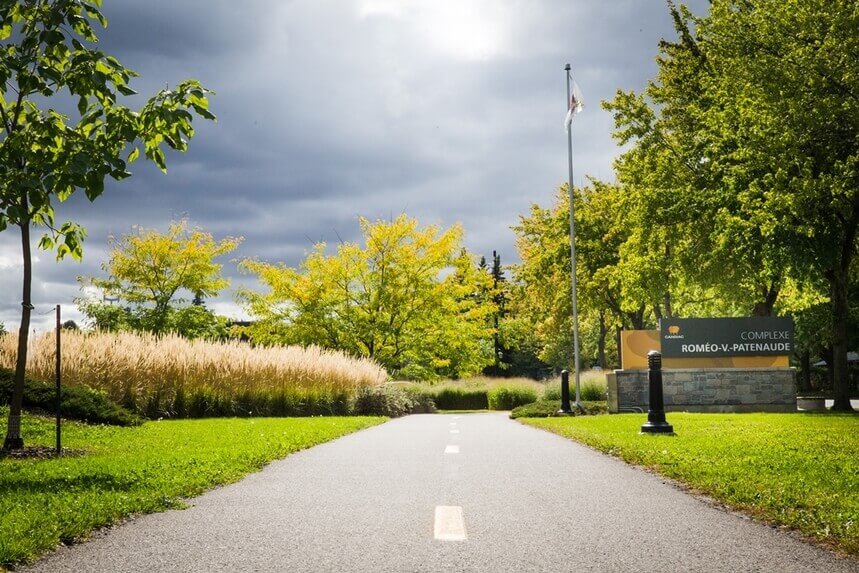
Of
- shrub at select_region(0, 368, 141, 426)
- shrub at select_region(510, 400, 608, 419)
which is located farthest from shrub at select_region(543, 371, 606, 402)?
shrub at select_region(0, 368, 141, 426)

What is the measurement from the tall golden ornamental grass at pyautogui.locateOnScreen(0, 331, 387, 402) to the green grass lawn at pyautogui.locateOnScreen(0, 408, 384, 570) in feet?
13.2

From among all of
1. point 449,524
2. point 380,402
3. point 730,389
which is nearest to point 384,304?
point 380,402

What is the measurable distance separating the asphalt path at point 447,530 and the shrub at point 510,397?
2617 cm

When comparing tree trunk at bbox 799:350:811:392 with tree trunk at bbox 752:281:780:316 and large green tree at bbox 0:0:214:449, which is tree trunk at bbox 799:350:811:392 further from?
large green tree at bbox 0:0:214:449

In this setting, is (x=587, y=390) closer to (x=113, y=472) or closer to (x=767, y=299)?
(x=767, y=299)

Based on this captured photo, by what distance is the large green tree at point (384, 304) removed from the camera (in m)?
37.0

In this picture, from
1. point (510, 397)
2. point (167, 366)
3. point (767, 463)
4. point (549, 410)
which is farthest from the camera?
point (510, 397)

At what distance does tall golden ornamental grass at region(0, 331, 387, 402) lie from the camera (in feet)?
61.1

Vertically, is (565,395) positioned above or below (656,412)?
below

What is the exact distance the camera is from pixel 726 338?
81.2 feet

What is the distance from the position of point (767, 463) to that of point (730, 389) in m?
16.3

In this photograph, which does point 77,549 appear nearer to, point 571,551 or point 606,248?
point 571,551

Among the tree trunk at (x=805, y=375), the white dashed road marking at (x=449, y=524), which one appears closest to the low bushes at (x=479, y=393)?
the tree trunk at (x=805, y=375)

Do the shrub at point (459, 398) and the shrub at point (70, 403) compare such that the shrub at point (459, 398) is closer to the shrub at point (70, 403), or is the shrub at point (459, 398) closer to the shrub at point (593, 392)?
the shrub at point (593, 392)
